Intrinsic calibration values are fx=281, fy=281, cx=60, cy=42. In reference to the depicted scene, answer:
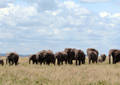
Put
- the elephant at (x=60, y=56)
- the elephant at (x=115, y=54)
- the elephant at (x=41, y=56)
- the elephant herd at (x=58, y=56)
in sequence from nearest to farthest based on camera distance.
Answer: the elephant herd at (x=58, y=56)
the elephant at (x=41, y=56)
the elephant at (x=60, y=56)
the elephant at (x=115, y=54)

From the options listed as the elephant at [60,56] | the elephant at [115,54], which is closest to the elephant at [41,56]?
the elephant at [60,56]

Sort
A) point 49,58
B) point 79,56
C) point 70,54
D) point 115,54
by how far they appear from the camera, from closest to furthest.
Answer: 1. point 49,58
2. point 79,56
3. point 70,54
4. point 115,54

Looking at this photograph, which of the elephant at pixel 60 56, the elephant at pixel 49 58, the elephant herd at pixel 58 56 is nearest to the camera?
the elephant herd at pixel 58 56

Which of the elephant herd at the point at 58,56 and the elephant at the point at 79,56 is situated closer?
the elephant herd at the point at 58,56

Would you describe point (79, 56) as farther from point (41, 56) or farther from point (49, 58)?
point (41, 56)

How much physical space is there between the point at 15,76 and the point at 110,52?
26.6 m

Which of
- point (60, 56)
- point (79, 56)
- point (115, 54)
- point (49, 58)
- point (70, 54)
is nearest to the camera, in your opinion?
point (49, 58)

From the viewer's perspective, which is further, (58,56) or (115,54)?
(115,54)

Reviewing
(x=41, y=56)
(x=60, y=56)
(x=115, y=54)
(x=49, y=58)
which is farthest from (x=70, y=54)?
(x=115, y=54)

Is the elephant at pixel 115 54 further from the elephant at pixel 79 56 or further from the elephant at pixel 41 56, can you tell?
the elephant at pixel 41 56

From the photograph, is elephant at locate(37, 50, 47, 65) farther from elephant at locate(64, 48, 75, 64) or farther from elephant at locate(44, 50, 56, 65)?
elephant at locate(64, 48, 75, 64)

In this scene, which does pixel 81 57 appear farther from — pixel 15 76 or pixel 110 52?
pixel 15 76

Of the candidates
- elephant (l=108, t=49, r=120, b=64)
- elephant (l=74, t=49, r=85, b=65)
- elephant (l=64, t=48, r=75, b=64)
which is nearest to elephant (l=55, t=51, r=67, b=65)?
elephant (l=74, t=49, r=85, b=65)

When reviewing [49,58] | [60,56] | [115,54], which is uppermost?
[115,54]
